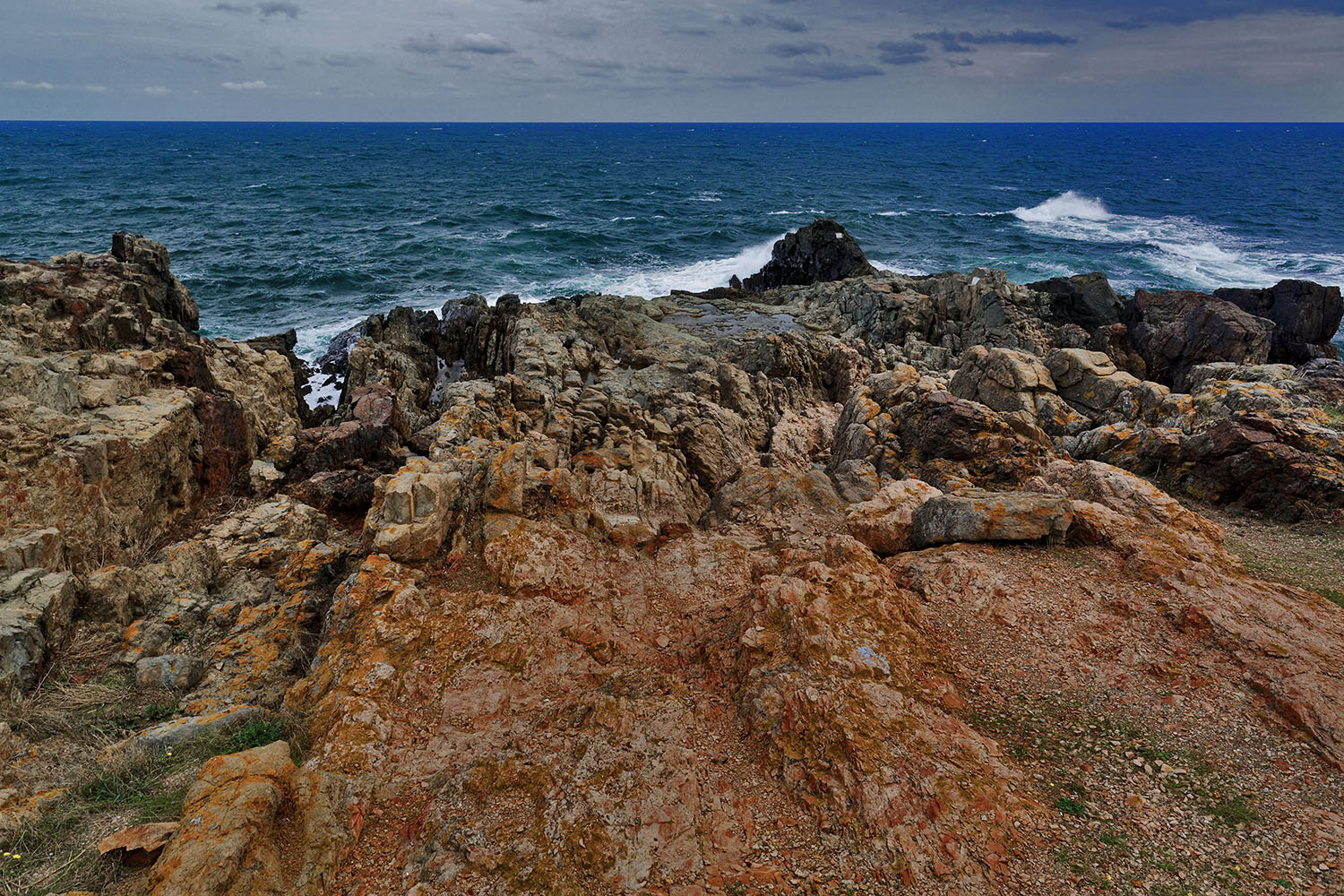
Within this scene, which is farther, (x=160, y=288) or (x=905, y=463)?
(x=160, y=288)

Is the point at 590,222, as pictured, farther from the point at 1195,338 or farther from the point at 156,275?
the point at 1195,338

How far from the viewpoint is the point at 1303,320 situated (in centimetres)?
3375

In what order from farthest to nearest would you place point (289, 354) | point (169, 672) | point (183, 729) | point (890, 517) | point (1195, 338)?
point (289, 354)
point (1195, 338)
point (890, 517)
point (169, 672)
point (183, 729)

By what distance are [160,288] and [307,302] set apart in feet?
65.5

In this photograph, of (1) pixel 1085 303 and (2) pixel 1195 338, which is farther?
(1) pixel 1085 303

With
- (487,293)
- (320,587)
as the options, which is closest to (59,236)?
(487,293)

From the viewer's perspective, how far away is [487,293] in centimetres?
4841

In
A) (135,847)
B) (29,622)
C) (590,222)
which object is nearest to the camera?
(135,847)

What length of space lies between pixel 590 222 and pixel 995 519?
70.6m

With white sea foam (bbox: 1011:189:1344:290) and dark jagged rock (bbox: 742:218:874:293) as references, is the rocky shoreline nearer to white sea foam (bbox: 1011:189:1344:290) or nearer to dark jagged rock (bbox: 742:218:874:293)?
dark jagged rock (bbox: 742:218:874:293)

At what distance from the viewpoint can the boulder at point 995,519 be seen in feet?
39.4

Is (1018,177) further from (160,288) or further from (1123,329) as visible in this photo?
(160,288)

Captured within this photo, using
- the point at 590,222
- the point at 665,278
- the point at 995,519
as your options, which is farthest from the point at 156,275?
the point at 590,222

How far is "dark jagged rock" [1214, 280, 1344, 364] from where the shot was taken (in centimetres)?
3331
